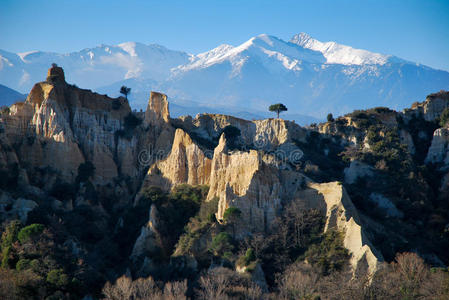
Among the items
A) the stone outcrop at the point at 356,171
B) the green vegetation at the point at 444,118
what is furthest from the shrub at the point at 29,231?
the green vegetation at the point at 444,118

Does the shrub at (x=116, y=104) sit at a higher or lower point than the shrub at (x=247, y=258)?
higher

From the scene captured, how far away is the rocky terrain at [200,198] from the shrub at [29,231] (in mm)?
110

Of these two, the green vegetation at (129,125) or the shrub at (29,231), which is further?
the green vegetation at (129,125)

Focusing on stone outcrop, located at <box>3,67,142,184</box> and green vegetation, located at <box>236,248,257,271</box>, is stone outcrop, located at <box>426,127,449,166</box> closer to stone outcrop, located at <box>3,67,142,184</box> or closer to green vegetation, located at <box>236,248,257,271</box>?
green vegetation, located at <box>236,248,257,271</box>

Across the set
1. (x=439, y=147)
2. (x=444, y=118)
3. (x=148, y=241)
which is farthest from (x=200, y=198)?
(x=444, y=118)

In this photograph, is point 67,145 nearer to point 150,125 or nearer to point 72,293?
point 150,125

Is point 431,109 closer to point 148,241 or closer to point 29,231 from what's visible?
point 148,241

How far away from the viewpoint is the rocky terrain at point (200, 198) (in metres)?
45.3

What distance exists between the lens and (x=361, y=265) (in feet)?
145

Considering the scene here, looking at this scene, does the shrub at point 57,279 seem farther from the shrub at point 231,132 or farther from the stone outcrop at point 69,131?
the shrub at point 231,132

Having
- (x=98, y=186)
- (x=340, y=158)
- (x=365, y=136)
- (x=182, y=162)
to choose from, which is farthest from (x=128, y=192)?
(x=365, y=136)

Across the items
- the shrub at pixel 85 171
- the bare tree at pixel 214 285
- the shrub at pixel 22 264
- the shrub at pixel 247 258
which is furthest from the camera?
the shrub at pixel 85 171

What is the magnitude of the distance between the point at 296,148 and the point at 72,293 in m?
41.2

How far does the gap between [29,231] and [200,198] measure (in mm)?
16945
